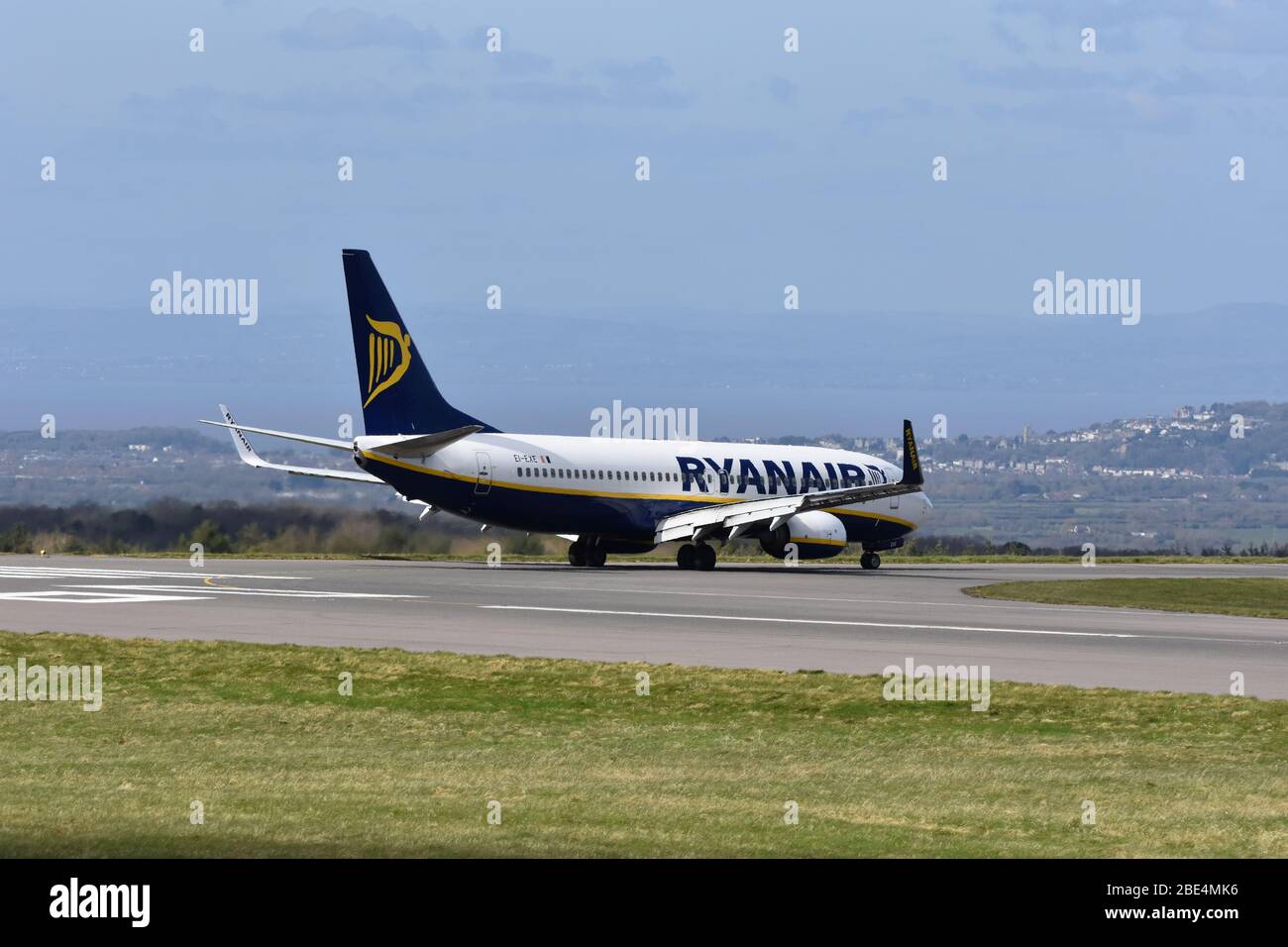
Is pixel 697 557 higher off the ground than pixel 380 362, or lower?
lower

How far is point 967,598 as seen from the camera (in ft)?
140

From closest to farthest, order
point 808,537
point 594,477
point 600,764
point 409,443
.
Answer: point 600,764 → point 409,443 → point 594,477 → point 808,537

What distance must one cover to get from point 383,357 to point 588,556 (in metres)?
9.86

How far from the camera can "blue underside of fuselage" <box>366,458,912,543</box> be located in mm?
50406

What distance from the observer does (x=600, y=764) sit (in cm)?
1625

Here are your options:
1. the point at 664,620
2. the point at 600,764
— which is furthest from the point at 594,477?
the point at 600,764

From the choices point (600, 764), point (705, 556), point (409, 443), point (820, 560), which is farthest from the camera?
point (820, 560)

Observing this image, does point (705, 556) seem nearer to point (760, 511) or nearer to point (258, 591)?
point (760, 511)

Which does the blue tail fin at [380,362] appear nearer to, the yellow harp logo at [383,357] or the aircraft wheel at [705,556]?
the yellow harp logo at [383,357]

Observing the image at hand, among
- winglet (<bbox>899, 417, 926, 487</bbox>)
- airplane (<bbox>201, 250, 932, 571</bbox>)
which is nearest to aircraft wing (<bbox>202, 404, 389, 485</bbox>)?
airplane (<bbox>201, 250, 932, 571</bbox>)

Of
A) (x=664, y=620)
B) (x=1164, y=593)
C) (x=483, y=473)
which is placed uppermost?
(x=483, y=473)

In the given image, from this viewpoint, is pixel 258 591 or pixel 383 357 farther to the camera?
pixel 383 357

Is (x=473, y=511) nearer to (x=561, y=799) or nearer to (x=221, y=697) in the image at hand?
(x=221, y=697)
